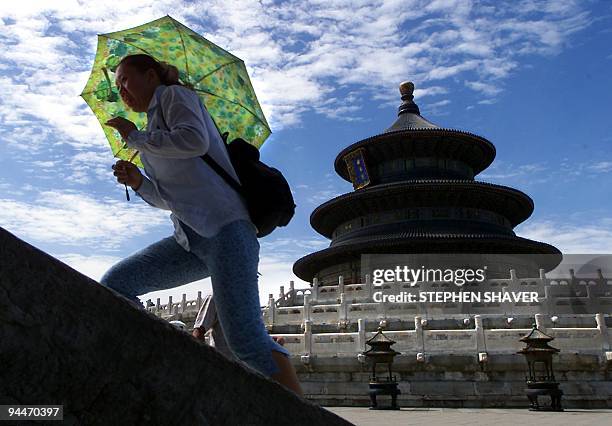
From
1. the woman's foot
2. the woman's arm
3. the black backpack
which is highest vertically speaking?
the woman's arm

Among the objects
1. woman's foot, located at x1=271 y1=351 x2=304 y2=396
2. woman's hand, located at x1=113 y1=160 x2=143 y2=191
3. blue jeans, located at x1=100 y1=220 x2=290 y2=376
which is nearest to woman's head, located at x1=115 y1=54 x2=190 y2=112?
woman's hand, located at x1=113 y1=160 x2=143 y2=191

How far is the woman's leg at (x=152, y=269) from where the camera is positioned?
249 centimetres

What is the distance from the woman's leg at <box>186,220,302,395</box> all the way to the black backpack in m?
0.15

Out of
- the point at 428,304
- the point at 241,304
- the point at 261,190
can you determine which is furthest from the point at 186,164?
the point at 428,304

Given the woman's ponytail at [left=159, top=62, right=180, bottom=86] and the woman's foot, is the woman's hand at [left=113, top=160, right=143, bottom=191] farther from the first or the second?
the woman's foot

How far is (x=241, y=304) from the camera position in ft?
7.49

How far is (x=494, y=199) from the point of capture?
95.7 feet

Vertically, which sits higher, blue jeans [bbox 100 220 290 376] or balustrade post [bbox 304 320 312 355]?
balustrade post [bbox 304 320 312 355]

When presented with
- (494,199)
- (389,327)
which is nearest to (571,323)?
(389,327)

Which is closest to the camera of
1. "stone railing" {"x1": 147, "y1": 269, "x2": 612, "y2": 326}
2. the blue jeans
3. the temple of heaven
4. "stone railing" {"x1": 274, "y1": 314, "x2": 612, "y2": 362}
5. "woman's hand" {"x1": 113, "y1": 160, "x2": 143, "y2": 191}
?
the blue jeans

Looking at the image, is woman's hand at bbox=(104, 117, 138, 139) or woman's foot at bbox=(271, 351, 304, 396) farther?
woman's hand at bbox=(104, 117, 138, 139)

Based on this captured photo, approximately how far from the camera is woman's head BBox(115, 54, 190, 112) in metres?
2.64

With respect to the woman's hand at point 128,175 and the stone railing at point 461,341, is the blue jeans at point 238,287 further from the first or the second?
the stone railing at point 461,341

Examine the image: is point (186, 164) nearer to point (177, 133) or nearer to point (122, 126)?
point (177, 133)
